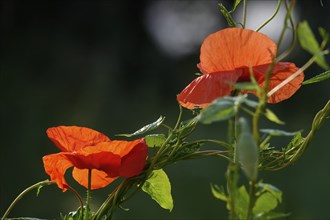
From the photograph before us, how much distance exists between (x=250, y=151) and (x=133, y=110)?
2.31 m

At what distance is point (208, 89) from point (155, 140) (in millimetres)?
65

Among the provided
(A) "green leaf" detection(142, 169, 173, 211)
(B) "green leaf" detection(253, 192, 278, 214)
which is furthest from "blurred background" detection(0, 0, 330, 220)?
(B) "green leaf" detection(253, 192, 278, 214)

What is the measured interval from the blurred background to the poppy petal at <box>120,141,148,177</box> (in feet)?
5.26

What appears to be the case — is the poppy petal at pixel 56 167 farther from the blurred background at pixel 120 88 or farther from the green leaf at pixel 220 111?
the blurred background at pixel 120 88

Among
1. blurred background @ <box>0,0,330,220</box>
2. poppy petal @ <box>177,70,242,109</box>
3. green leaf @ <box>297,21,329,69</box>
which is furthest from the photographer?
blurred background @ <box>0,0,330,220</box>

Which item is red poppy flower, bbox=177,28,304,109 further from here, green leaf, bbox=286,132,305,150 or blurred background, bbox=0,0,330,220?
blurred background, bbox=0,0,330,220

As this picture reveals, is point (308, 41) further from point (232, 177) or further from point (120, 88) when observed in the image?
point (120, 88)

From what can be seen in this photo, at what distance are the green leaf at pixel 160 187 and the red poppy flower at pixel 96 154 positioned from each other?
5 centimetres

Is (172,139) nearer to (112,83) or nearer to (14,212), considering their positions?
(14,212)

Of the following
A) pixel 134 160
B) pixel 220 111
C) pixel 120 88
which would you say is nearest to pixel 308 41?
pixel 220 111

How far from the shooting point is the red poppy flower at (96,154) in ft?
1.32

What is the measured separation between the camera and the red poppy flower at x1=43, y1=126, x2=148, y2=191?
401 millimetres

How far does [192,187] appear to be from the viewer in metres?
2.20

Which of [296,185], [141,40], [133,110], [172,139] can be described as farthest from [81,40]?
[172,139]
